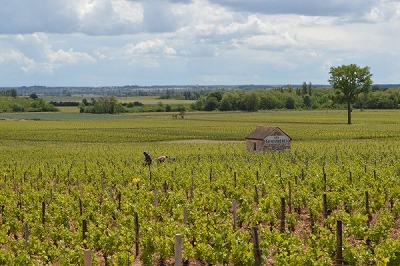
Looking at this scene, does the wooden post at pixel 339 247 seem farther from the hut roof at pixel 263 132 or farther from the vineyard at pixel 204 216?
the hut roof at pixel 263 132

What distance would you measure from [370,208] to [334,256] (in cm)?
556

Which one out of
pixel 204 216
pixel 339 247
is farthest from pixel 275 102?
pixel 339 247

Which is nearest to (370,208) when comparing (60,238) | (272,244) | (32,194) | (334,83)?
(272,244)

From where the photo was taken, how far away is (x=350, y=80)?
8906 centimetres

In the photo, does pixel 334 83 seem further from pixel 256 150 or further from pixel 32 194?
pixel 32 194

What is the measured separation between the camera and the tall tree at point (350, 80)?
88375 millimetres

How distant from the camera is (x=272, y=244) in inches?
628

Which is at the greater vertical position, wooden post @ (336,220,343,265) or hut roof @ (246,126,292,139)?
hut roof @ (246,126,292,139)

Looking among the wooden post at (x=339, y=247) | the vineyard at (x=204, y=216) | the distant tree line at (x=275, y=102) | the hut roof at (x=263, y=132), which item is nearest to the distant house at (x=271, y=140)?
the hut roof at (x=263, y=132)

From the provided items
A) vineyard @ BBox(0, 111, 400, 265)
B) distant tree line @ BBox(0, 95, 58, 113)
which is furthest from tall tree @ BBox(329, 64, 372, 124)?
distant tree line @ BBox(0, 95, 58, 113)

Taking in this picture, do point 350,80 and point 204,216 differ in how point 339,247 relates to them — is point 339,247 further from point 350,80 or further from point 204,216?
point 350,80

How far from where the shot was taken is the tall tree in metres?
88.4

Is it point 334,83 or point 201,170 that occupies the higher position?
point 334,83

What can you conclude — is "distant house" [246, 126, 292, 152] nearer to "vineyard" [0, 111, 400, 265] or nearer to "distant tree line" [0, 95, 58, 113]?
"vineyard" [0, 111, 400, 265]
